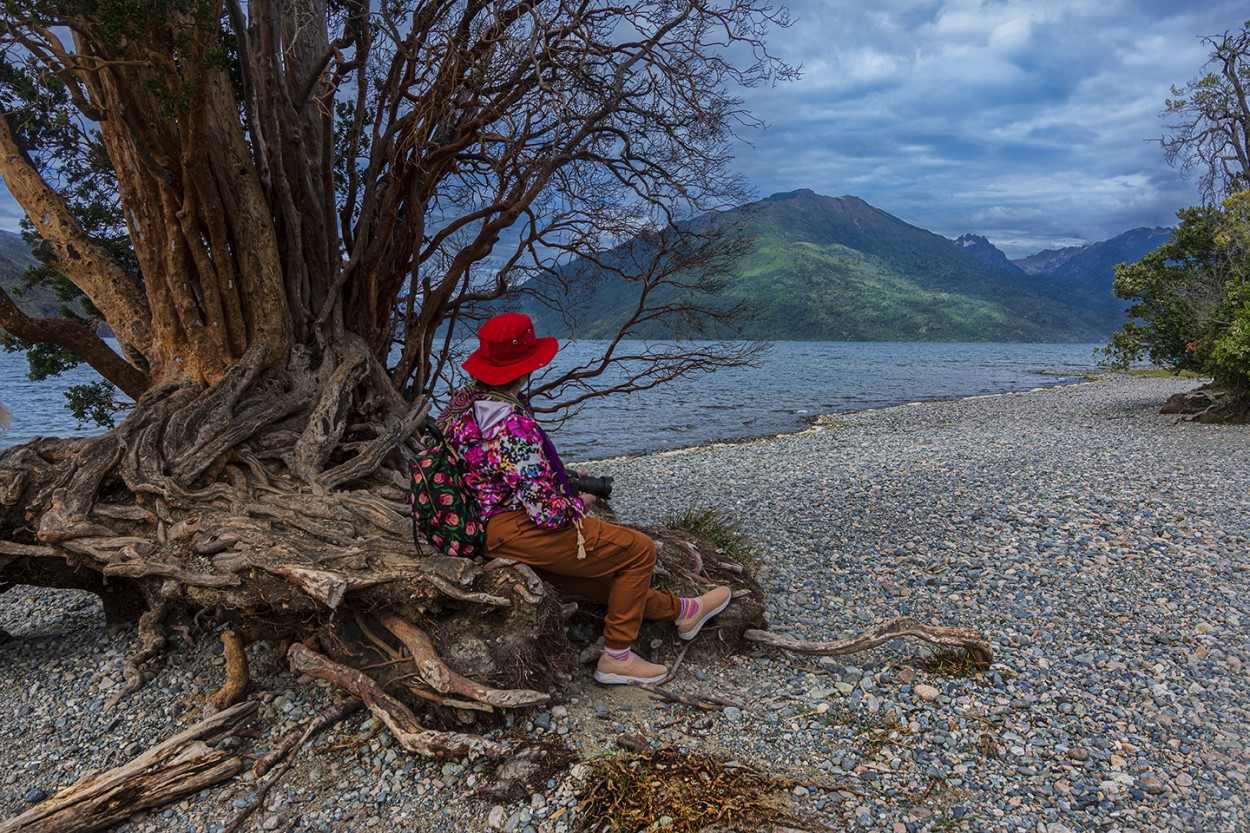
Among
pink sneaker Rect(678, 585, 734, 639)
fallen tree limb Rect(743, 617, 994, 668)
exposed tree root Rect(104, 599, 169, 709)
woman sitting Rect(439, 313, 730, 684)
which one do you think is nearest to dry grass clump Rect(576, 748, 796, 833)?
woman sitting Rect(439, 313, 730, 684)

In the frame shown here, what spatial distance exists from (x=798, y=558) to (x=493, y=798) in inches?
212

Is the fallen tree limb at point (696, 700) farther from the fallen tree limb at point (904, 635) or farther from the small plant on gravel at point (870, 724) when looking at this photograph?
the fallen tree limb at point (904, 635)

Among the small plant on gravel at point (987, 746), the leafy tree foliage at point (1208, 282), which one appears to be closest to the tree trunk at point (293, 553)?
the small plant on gravel at point (987, 746)

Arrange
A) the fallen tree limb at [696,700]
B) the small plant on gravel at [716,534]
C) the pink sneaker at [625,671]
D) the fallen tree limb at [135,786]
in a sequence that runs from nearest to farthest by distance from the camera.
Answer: the fallen tree limb at [135,786] → the fallen tree limb at [696,700] → the pink sneaker at [625,671] → the small plant on gravel at [716,534]

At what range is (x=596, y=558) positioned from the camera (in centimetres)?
430

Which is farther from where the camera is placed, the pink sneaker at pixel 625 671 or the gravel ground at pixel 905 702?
the pink sneaker at pixel 625 671

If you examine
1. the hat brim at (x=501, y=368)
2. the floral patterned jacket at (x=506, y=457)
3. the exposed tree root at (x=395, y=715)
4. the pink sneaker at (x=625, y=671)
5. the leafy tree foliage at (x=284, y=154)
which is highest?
the leafy tree foliage at (x=284, y=154)

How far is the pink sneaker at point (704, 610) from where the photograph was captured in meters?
→ 4.96

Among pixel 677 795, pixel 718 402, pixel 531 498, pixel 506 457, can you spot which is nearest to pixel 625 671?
pixel 677 795

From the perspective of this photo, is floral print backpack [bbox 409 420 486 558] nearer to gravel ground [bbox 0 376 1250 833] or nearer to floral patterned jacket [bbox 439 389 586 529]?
floral patterned jacket [bbox 439 389 586 529]

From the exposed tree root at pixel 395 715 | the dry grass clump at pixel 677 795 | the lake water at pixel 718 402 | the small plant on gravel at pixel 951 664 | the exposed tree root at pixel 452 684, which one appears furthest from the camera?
the lake water at pixel 718 402

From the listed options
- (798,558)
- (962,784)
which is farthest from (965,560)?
(962,784)

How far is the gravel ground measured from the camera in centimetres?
352

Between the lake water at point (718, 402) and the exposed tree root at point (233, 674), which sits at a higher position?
the exposed tree root at point (233, 674)
